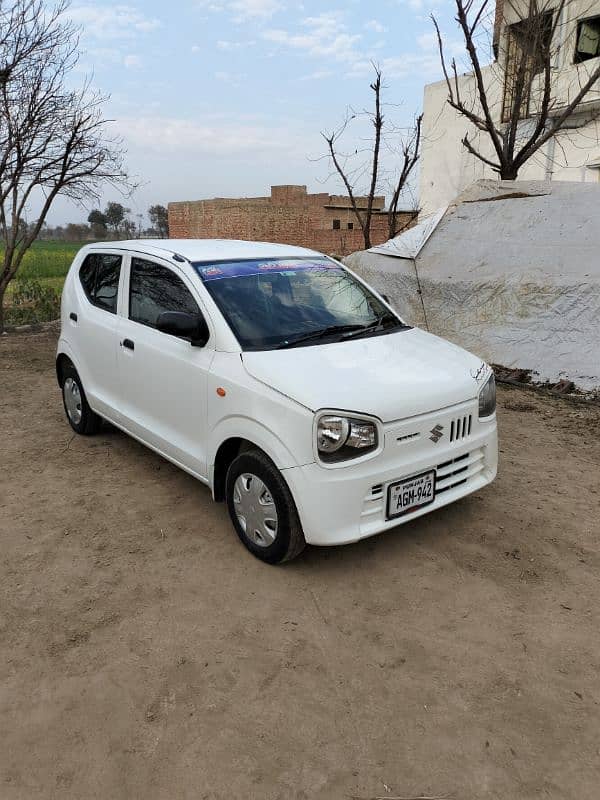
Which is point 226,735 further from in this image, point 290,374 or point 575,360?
point 575,360

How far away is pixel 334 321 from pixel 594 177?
13116 mm

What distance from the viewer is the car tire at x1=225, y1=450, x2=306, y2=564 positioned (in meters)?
3.18

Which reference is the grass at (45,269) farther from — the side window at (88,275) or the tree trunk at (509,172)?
the side window at (88,275)

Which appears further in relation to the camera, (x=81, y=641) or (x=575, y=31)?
(x=575, y=31)

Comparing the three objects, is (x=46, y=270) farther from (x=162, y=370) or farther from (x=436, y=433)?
(x=436, y=433)

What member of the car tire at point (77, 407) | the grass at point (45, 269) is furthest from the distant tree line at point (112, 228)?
the car tire at point (77, 407)

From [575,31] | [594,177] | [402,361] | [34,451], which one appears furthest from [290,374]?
[575,31]

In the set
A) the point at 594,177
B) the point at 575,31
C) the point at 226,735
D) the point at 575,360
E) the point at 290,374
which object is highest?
the point at 575,31

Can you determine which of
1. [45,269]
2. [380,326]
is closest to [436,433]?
[380,326]

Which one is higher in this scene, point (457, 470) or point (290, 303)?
point (290, 303)

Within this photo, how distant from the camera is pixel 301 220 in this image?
19266mm

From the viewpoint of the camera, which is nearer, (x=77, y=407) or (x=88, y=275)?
(x=88, y=275)

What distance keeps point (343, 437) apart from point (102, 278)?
2917 mm

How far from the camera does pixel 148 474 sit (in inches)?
186
